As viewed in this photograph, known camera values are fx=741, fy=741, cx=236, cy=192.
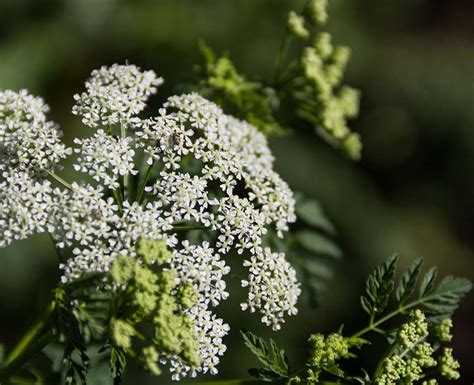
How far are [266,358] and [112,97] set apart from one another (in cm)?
162

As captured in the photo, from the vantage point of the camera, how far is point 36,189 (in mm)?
3652

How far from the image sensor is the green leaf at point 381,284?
3914 mm

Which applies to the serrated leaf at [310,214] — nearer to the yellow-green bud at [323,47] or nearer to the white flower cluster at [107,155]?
the yellow-green bud at [323,47]

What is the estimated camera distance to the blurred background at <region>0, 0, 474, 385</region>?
813cm

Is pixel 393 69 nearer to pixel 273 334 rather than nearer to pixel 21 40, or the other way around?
pixel 273 334

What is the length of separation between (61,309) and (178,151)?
1021 mm

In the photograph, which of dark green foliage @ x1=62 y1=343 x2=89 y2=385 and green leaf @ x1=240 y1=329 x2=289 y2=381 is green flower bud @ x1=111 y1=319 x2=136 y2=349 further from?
green leaf @ x1=240 y1=329 x2=289 y2=381

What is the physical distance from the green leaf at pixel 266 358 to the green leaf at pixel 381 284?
1.95ft

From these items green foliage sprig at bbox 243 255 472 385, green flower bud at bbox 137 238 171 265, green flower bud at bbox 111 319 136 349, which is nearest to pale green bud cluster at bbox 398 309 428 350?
green foliage sprig at bbox 243 255 472 385

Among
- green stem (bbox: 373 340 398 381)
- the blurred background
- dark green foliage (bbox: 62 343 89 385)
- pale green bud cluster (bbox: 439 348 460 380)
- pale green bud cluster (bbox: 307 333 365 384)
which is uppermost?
the blurred background

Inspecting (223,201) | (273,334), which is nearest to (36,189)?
(223,201)

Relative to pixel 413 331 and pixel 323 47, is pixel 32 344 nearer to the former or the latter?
pixel 413 331

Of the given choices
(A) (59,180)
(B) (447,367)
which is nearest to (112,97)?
(A) (59,180)

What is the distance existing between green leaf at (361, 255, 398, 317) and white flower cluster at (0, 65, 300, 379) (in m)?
0.39
